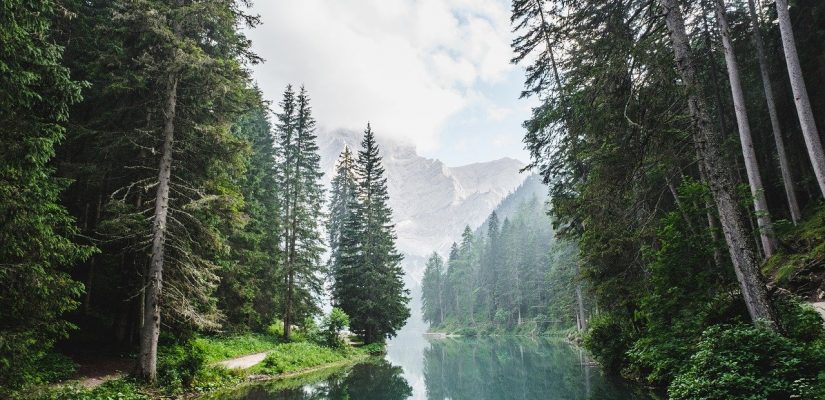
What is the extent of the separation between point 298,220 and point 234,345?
401 inches

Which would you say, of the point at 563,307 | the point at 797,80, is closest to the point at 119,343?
the point at 797,80

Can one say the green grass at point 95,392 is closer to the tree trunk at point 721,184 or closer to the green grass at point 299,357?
the green grass at point 299,357

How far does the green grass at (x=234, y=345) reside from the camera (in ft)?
59.7

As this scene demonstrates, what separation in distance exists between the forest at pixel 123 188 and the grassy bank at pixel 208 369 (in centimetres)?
11

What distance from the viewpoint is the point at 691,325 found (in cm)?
1037

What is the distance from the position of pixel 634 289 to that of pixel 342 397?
36.8ft

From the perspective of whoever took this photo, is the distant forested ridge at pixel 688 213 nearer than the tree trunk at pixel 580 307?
Yes

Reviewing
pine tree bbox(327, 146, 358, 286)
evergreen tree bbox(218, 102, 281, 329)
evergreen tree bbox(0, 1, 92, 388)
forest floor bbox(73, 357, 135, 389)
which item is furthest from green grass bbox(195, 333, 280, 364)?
pine tree bbox(327, 146, 358, 286)

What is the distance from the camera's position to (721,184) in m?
8.15

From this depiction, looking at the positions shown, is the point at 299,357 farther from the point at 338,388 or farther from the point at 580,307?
the point at 580,307

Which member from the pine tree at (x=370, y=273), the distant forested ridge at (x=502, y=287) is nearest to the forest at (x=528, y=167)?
the pine tree at (x=370, y=273)

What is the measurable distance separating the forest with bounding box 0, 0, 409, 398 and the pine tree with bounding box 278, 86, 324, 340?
5199 millimetres

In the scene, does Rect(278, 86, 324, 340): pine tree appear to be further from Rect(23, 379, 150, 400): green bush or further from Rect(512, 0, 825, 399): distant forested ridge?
Rect(512, 0, 825, 399): distant forested ridge

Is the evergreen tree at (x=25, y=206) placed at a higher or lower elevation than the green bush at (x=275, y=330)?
higher
